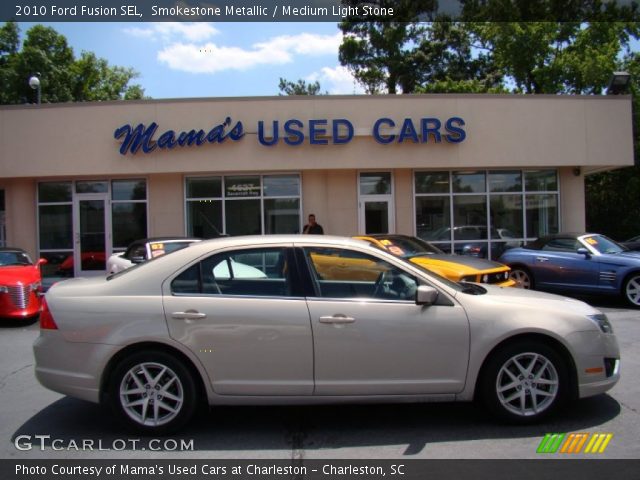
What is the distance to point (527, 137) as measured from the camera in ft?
50.4

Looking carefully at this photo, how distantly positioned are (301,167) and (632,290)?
8.29 meters

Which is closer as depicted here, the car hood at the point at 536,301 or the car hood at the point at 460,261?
the car hood at the point at 536,301

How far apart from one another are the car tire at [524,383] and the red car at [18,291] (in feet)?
28.4

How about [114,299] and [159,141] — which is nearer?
[114,299]

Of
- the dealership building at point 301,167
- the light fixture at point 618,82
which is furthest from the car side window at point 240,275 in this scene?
the light fixture at point 618,82

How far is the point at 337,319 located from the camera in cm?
431

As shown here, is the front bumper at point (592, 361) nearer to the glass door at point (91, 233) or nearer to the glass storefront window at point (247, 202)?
the glass storefront window at point (247, 202)

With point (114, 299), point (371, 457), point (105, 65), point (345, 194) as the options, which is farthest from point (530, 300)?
point (105, 65)

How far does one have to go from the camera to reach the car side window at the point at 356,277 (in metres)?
4.50

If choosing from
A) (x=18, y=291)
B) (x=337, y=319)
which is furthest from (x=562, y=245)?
(x=18, y=291)

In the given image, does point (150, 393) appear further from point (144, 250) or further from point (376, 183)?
point (376, 183)

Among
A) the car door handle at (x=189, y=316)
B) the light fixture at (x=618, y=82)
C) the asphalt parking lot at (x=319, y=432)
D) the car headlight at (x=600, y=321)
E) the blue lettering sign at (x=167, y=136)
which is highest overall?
the light fixture at (x=618, y=82)

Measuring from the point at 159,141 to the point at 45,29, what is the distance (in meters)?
23.8
